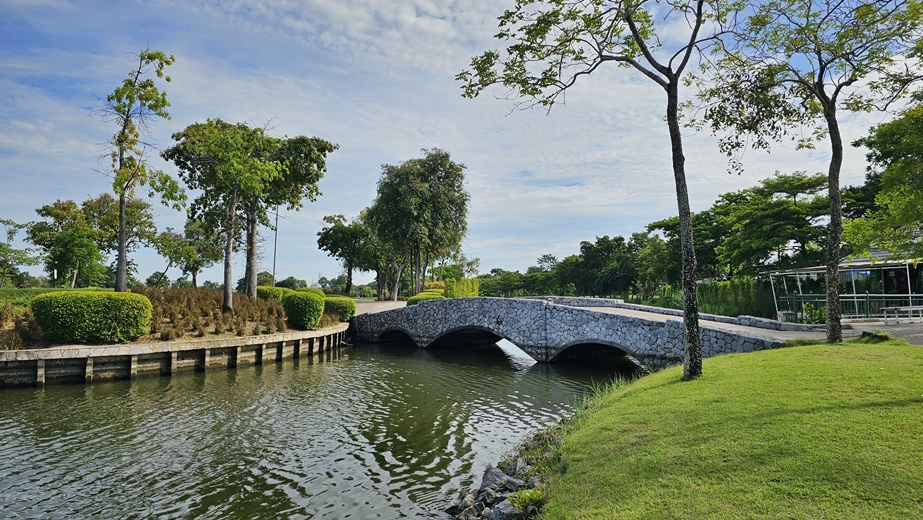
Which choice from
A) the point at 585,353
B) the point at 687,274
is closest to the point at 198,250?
the point at 585,353

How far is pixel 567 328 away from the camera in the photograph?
60.4ft

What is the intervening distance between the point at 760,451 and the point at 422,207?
3203cm

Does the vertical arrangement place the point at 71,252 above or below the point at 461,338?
above

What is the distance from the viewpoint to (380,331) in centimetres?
2770

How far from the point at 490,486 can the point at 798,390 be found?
416 cm

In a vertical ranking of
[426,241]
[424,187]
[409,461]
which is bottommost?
[409,461]

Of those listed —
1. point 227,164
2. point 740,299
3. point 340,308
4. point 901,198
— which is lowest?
point 340,308

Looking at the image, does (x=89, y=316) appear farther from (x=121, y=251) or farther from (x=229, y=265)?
(x=229, y=265)

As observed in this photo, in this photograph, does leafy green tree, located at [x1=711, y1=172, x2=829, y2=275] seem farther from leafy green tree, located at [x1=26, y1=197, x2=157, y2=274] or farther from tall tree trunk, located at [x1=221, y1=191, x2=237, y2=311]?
leafy green tree, located at [x1=26, y1=197, x2=157, y2=274]

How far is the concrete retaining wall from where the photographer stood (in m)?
13.0

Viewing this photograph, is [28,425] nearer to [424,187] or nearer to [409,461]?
[409,461]

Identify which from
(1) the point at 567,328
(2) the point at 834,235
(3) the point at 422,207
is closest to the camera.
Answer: (2) the point at 834,235

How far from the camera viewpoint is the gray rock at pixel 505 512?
4969mm

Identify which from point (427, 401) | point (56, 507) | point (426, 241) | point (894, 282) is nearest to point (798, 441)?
point (56, 507)
